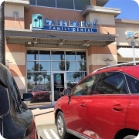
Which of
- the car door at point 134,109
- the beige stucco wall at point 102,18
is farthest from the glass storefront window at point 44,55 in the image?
the car door at point 134,109

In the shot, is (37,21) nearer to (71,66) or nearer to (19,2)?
(19,2)

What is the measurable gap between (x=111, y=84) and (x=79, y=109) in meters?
1.01

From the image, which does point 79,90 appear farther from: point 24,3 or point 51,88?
point 24,3

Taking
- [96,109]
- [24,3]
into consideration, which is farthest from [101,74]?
[24,3]

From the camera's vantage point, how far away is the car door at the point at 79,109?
3977mm

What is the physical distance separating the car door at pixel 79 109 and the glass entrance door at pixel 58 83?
846cm

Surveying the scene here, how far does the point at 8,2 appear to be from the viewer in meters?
12.1

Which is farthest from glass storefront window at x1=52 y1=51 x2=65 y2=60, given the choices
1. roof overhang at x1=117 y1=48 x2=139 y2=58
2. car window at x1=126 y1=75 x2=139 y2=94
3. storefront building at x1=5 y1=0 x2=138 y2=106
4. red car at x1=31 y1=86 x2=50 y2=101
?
car window at x1=126 y1=75 x2=139 y2=94

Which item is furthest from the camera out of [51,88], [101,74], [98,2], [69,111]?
[98,2]

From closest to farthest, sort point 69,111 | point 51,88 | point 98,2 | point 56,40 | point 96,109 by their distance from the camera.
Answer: point 96,109 < point 69,111 < point 56,40 < point 51,88 < point 98,2

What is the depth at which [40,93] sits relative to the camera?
41.5 ft

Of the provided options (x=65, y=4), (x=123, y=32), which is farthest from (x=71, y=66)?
(x=123, y=32)

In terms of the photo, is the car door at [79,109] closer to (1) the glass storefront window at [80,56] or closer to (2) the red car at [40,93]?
(2) the red car at [40,93]

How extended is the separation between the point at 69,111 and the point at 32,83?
8.35 meters
